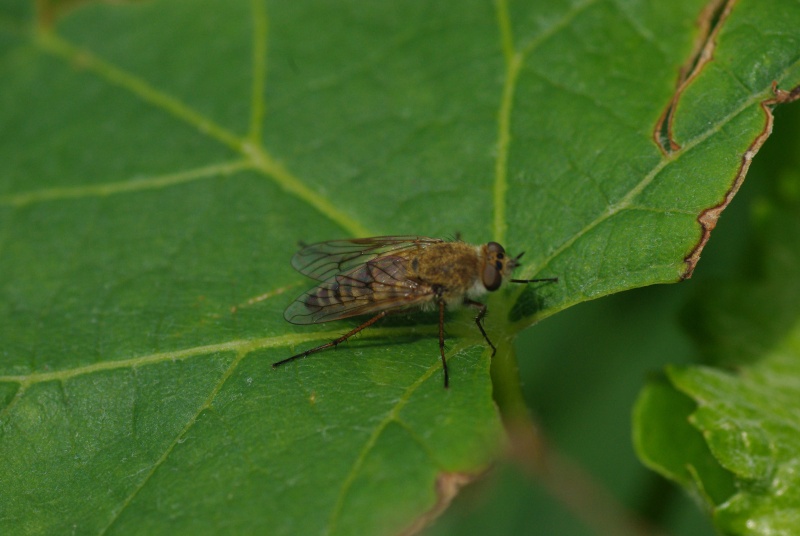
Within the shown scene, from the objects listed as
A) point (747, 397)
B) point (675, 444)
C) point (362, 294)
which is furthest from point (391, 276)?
point (747, 397)

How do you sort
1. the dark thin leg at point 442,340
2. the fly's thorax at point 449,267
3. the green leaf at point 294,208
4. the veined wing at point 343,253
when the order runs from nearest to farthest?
the green leaf at point 294,208 < the dark thin leg at point 442,340 < the fly's thorax at point 449,267 < the veined wing at point 343,253

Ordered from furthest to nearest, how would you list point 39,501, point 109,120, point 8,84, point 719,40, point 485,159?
point 8,84 → point 109,120 → point 485,159 → point 719,40 → point 39,501

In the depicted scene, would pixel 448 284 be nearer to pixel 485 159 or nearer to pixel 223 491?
pixel 485 159

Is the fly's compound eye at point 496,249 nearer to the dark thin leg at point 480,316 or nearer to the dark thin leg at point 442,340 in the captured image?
the dark thin leg at point 480,316

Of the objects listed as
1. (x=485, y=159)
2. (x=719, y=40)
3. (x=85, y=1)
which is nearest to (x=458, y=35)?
(x=485, y=159)

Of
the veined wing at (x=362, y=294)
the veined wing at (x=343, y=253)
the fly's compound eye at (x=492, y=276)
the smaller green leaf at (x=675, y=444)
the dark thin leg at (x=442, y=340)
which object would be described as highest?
the veined wing at (x=343, y=253)

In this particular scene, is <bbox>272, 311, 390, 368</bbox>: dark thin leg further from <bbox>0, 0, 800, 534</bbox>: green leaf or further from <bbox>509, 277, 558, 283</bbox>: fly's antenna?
<bbox>509, 277, 558, 283</bbox>: fly's antenna

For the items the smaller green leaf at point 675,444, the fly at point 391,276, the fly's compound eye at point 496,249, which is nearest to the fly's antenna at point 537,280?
the fly at point 391,276
